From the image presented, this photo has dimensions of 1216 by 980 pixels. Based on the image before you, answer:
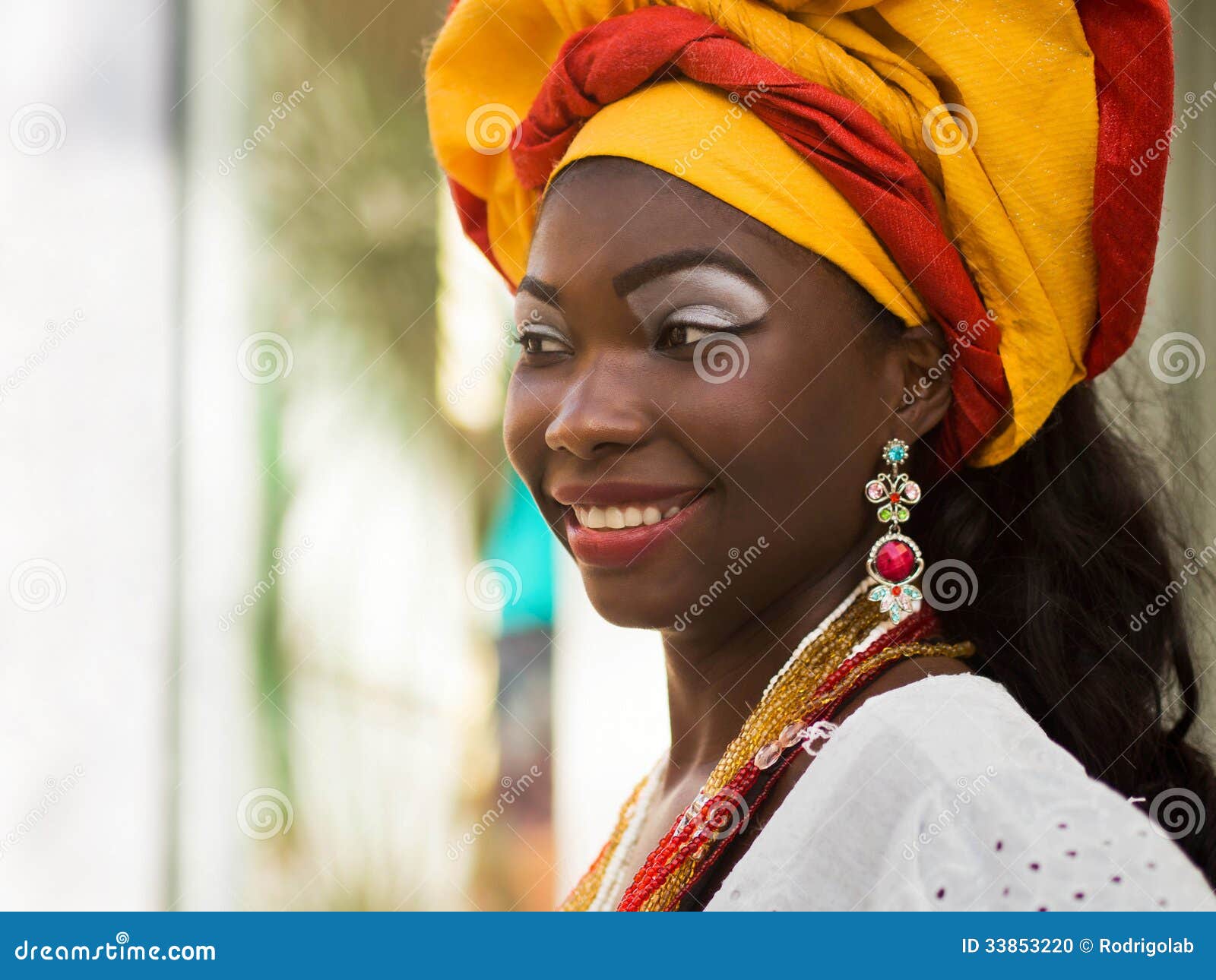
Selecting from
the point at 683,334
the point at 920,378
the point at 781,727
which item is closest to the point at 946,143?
the point at 920,378

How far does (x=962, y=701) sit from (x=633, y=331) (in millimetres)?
561

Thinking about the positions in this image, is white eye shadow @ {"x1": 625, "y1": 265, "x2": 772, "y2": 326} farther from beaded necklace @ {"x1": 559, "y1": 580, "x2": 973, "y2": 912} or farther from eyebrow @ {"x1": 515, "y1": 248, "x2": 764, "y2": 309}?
beaded necklace @ {"x1": 559, "y1": 580, "x2": 973, "y2": 912}

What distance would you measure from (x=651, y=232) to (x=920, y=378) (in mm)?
400

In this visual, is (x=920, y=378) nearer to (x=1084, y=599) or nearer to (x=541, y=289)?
(x=1084, y=599)

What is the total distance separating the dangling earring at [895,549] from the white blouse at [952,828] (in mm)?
191

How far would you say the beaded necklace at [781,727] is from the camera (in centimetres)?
151

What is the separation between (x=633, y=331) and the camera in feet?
5.07

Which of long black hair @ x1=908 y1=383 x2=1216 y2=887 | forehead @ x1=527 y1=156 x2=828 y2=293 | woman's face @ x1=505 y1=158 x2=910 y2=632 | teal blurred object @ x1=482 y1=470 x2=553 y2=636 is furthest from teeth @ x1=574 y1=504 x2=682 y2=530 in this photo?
teal blurred object @ x1=482 y1=470 x2=553 y2=636

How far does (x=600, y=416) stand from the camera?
153cm

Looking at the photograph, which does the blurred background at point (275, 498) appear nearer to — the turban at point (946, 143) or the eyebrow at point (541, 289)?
the turban at point (946, 143)

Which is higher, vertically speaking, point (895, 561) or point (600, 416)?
point (600, 416)

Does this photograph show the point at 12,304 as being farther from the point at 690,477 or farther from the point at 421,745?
the point at 690,477

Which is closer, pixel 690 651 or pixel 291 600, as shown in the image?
pixel 690 651

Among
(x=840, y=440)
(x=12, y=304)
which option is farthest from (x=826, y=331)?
(x=12, y=304)
